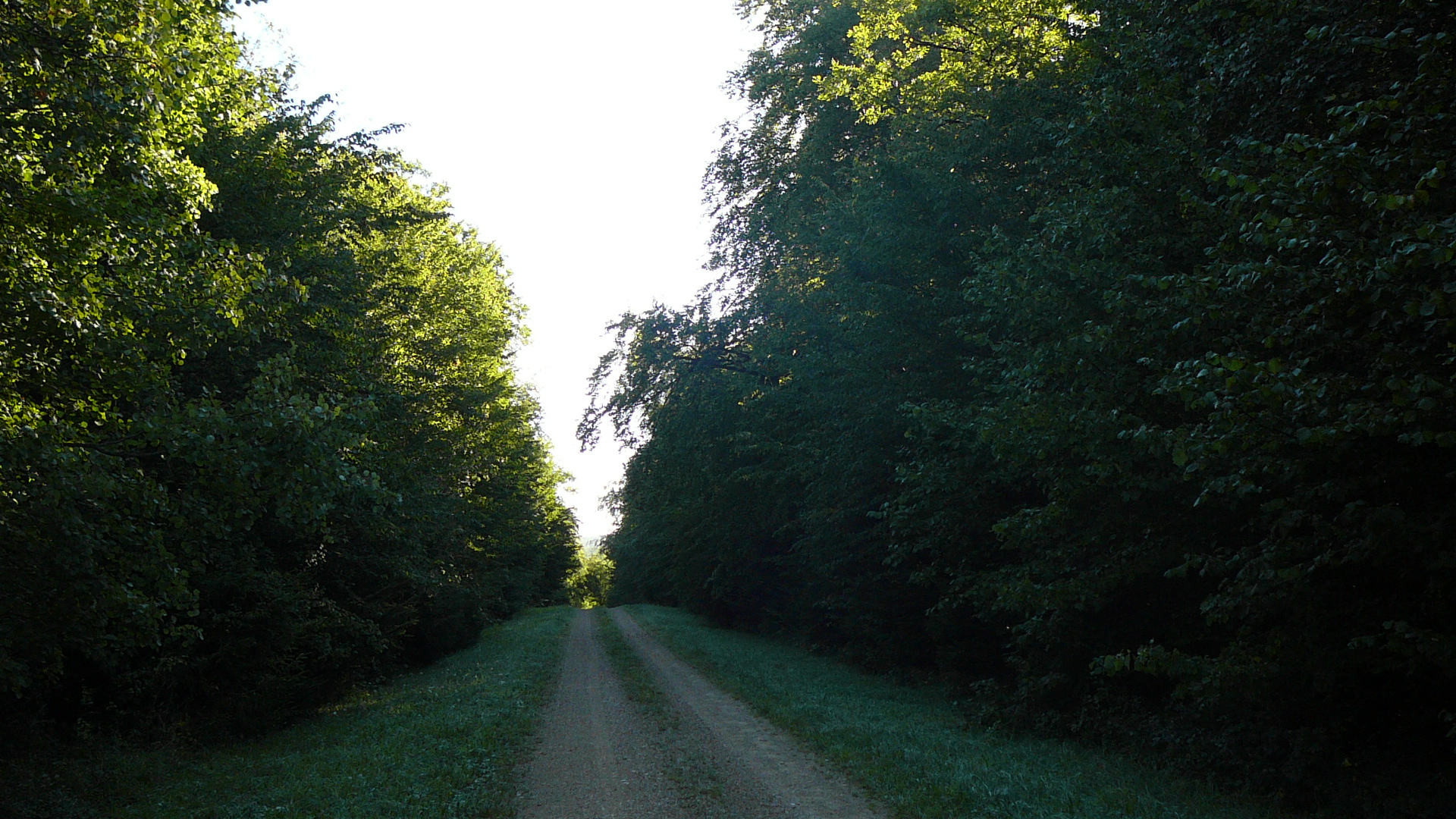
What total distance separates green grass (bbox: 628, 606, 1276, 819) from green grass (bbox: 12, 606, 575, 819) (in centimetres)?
420

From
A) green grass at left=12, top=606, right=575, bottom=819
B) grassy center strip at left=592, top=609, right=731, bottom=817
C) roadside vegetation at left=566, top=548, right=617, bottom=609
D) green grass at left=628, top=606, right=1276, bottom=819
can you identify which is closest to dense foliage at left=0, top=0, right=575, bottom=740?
green grass at left=12, top=606, right=575, bottom=819

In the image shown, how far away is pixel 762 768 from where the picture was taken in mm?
10102

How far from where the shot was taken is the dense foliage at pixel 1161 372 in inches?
239

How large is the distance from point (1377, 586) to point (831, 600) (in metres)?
16.2

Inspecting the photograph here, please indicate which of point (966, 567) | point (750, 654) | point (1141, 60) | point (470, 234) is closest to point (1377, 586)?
point (1141, 60)

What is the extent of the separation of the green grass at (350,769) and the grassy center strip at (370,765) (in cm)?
2

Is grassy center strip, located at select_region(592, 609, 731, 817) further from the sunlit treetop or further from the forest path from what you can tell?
the sunlit treetop

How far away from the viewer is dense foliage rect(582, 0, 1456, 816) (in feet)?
19.9

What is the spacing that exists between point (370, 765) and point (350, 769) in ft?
0.77

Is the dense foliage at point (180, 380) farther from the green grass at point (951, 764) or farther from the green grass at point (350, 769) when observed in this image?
the green grass at point (951, 764)

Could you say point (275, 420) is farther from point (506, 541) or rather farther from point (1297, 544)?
point (506, 541)

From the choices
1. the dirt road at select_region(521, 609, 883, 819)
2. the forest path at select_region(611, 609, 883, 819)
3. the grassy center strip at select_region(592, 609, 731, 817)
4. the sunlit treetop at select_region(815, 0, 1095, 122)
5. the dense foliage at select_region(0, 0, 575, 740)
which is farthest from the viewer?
the sunlit treetop at select_region(815, 0, 1095, 122)

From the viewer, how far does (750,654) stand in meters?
24.5

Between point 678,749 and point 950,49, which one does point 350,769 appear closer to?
point 678,749
